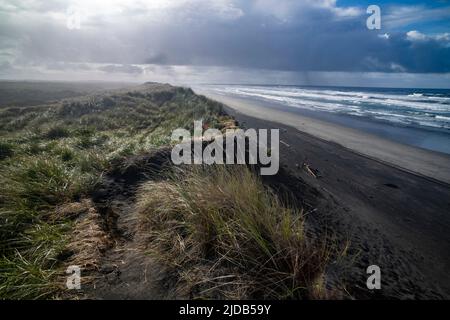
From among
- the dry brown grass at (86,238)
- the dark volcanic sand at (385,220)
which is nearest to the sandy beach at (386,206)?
the dark volcanic sand at (385,220)

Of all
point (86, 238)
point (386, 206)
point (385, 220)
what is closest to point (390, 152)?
point (386, 206)

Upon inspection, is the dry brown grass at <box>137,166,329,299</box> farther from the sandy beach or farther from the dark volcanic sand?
the sandy beach

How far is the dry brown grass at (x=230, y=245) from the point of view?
12.5 feet

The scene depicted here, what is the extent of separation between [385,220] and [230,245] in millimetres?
5184

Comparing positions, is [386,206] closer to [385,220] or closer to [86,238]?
[385,220]

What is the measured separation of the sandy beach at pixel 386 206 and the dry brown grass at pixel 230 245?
83 cm

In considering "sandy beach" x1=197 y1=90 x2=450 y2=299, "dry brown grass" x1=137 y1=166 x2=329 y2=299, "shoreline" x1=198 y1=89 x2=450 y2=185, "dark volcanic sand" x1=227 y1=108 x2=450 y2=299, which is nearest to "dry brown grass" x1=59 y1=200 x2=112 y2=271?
"dry brown grass" x1=137 y1=166 x2=329 y2=299

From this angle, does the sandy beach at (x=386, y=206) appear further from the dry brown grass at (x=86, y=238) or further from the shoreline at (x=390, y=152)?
the dry brown grass at (x=86, y=238)

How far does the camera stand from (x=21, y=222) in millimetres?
5305

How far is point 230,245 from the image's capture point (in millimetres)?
4465

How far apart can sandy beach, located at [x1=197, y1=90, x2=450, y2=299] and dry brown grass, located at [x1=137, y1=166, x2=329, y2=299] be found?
2.71 feet
